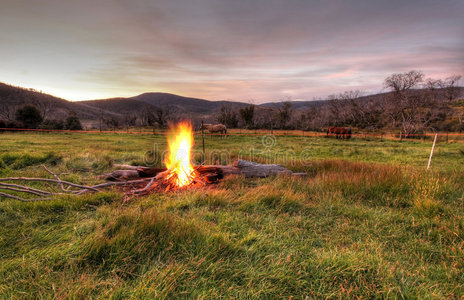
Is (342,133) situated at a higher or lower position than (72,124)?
lower

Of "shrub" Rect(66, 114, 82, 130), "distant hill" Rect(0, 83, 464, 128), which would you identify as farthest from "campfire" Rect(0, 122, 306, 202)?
"shrub" Rect(66, 114, 82, 130)

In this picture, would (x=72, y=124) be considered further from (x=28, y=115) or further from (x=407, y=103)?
(x=407, y=103)

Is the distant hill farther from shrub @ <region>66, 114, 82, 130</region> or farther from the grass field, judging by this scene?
the grass field

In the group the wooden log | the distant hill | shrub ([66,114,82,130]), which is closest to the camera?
the wooden log

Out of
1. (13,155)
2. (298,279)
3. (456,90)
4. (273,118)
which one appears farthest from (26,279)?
(456,90)

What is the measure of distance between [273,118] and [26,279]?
2501 inches

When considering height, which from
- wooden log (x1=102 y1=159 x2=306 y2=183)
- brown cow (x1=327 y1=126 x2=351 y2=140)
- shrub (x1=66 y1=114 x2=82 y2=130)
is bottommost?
wooden log (x1=102 y1=159 x2=306 y2=183)

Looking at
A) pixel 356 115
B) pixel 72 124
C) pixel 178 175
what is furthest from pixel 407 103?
pixel 72 124

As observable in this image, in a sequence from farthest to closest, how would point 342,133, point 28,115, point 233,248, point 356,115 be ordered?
point 356,115 < point 28,115 < point 342,133 < point 233,248

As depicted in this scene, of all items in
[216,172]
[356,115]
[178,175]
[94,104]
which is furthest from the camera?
[94,104]

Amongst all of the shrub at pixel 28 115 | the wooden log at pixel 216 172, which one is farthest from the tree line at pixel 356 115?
the wooden log at pixel 216 172

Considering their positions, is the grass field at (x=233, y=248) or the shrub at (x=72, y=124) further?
the shrub at (x=72, y=124)

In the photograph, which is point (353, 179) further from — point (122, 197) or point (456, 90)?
point (456, 90)

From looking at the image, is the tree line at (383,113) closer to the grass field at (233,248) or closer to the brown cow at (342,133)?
the brown cow at (342,133)
